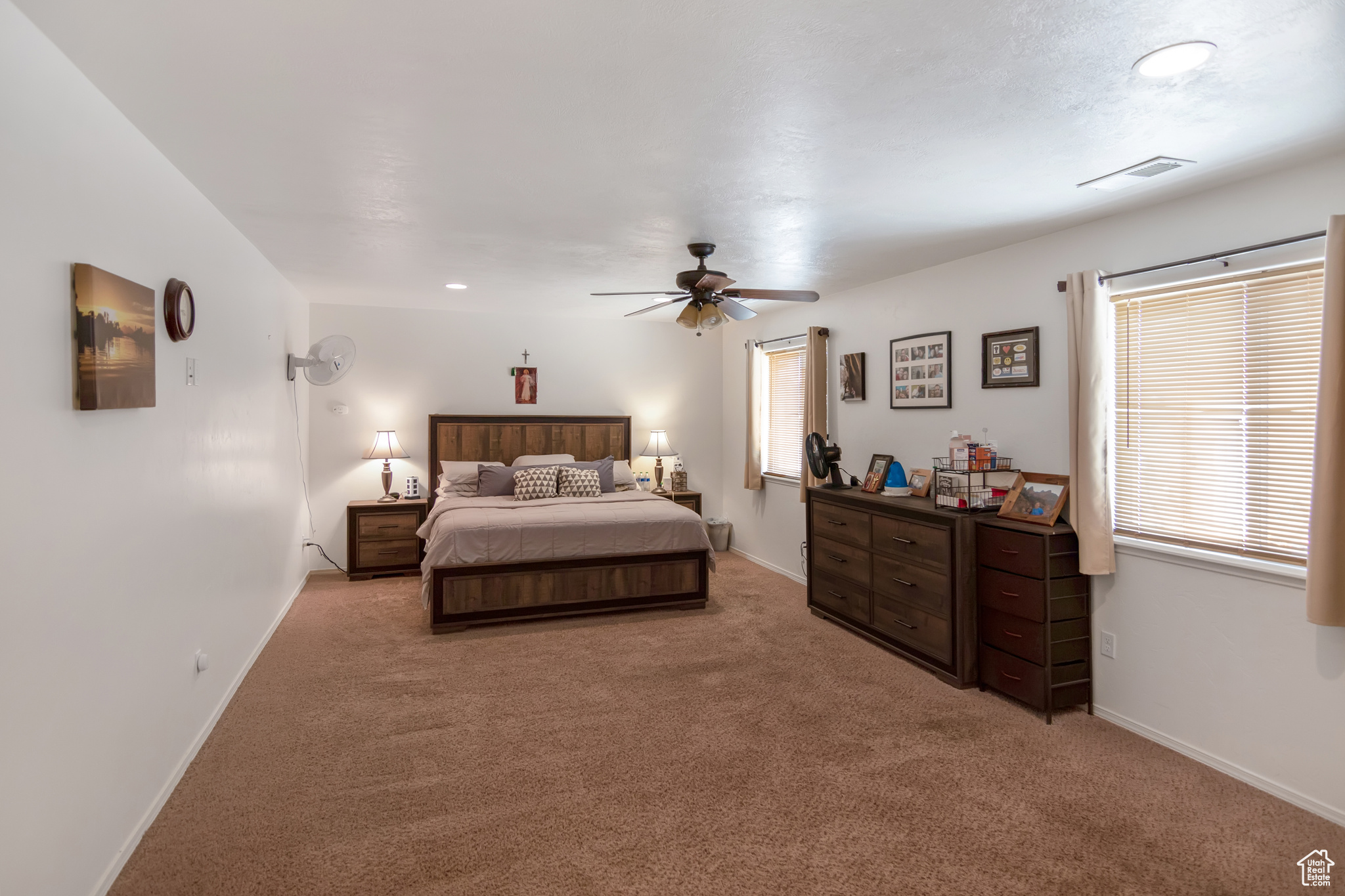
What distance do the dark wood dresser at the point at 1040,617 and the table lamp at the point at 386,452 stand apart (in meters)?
4.84

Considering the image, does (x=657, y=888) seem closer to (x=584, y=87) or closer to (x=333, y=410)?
(x=584, y=87)

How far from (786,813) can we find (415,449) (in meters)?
4.91

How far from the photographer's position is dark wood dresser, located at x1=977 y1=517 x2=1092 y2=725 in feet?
10.5

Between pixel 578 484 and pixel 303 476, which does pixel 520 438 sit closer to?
pixel 578 484

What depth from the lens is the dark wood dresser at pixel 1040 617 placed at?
3.21 meters

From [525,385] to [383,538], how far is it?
188 centimetres

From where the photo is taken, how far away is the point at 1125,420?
324 cm

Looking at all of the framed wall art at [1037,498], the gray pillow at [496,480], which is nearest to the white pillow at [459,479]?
the gray pillow at [496,480]

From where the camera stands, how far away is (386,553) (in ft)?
19.2

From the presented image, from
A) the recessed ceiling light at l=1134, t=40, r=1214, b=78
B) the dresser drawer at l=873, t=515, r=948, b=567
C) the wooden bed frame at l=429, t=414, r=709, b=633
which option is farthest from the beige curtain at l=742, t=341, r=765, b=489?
the recessed ceiling light at l=1134, t=40, r=1214, b=78

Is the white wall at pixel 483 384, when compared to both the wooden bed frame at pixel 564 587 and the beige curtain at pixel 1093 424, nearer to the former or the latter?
the wooden bed frame at pixel 564 587

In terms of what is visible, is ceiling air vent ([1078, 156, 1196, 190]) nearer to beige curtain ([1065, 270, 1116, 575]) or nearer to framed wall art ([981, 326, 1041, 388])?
beige curtain ([1065, 270, 1116, 575])

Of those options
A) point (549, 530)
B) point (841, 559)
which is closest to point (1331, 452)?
point (841, 559)

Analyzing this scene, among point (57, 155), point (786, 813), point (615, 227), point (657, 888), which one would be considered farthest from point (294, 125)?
point (786, 813)
